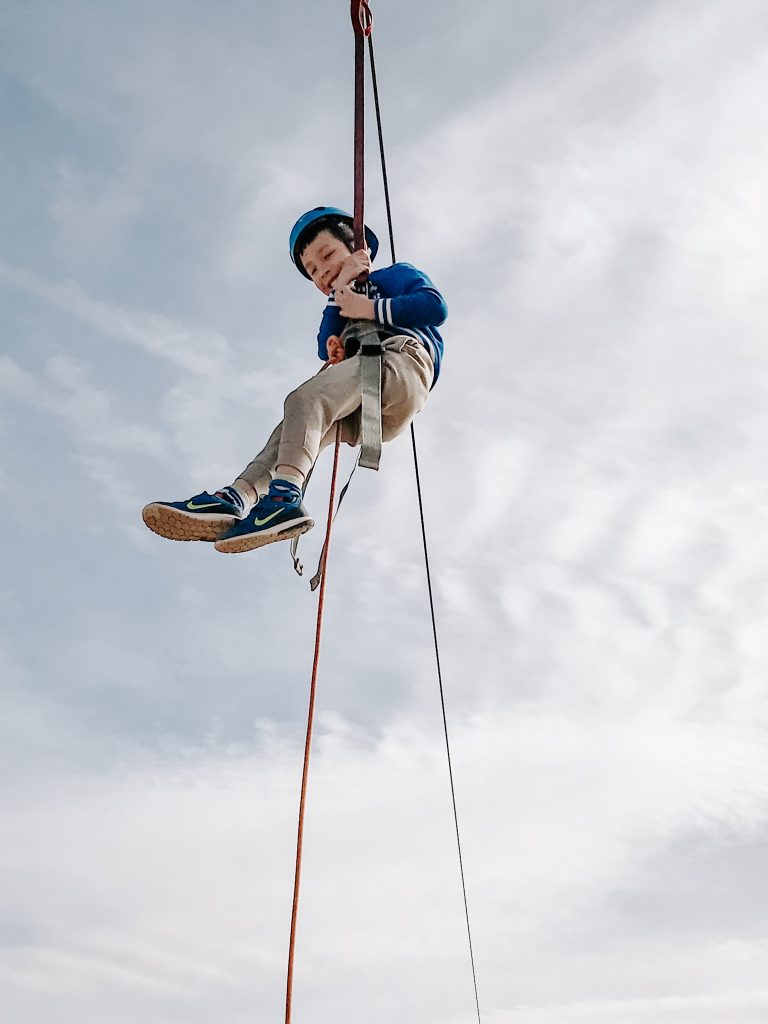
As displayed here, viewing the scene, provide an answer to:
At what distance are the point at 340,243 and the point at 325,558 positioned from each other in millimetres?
1503

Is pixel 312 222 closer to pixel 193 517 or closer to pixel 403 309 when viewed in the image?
pixel 403 309

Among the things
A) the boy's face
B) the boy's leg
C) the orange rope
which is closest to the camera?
the orange rope

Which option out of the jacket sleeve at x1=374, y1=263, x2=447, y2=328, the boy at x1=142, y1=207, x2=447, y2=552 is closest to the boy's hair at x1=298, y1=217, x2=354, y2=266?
the boy at x1=142, y1=207, x2=447, y2=552

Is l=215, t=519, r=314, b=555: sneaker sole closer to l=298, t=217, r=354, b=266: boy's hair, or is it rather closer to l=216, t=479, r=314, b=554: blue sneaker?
l=216, t=479, r=314, b=554: blue sneaker

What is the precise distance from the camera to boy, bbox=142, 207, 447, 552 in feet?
13.5

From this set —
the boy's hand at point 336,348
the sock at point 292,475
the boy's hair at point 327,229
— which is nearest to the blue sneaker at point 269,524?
the sock at point 292,475

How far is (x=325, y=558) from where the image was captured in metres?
4.27

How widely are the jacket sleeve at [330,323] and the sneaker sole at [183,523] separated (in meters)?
1.09

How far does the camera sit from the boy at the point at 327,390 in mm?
4105

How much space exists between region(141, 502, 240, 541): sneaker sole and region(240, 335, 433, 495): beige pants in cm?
34

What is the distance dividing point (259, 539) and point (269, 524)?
0.07 metres

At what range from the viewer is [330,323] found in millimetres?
4922

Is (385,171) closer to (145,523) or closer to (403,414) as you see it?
(403,414)

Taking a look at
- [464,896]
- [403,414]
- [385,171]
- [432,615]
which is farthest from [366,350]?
[464,896]
